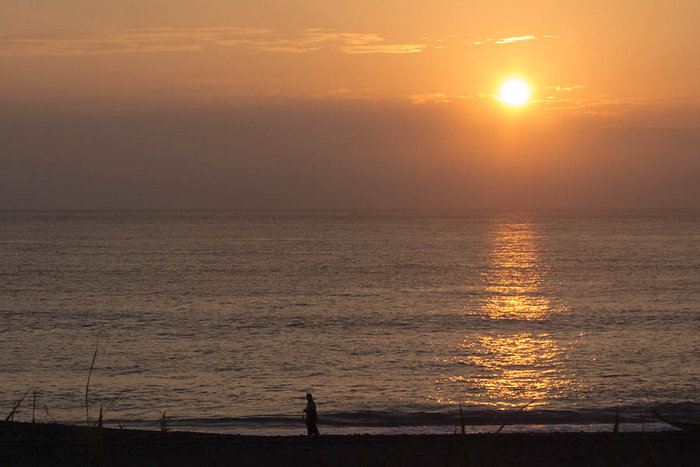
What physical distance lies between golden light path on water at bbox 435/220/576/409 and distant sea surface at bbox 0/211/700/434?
158mm

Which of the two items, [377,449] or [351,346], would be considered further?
[351,346]

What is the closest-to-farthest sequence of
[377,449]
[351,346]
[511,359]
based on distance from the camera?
[377,449] < [511,359] < [351,346]

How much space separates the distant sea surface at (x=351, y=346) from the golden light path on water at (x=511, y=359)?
0.16 m

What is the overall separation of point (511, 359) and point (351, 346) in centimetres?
796

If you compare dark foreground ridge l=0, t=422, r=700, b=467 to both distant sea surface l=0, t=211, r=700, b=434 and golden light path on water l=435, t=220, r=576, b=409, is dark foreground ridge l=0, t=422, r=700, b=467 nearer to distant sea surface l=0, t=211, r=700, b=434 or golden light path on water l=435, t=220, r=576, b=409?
distant sea surface l=0, t=211, r=700, b=434

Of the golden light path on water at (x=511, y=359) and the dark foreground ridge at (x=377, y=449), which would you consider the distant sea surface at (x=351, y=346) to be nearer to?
the golden light path on water at (x=511, y=359)

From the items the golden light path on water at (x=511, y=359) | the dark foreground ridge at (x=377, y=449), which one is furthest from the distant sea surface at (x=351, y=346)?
the dark foreground ridge at (x=377, y=449)

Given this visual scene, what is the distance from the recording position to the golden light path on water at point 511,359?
101 feet

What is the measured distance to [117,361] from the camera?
3703 cm

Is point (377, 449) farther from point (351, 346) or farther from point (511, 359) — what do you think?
point (351, 346)

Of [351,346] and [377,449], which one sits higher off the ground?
[351,346]

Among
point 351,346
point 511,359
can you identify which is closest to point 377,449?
point 511,359

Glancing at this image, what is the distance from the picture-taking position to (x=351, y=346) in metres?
41.1

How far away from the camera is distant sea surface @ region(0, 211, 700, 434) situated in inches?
1115
